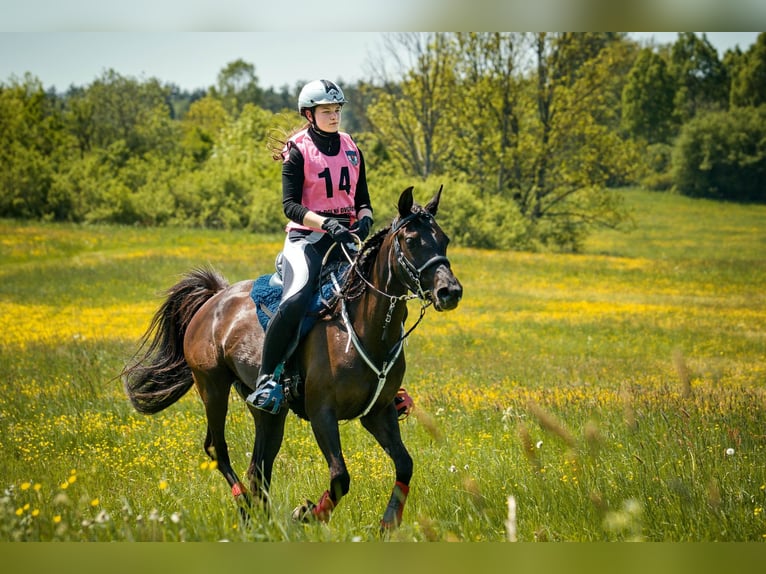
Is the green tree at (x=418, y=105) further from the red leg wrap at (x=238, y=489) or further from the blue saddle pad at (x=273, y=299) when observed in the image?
the red leg wrap at (x=238, y=489)

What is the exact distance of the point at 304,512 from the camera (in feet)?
20.6

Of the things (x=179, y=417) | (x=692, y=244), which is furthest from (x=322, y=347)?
(x=692, y=244)

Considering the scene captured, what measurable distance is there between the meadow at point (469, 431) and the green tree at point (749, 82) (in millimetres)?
16396

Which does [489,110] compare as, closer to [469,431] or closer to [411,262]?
[469,431]

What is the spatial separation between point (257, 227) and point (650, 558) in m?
32.5

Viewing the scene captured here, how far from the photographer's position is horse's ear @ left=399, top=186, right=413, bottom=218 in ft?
19.2

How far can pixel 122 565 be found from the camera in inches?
173

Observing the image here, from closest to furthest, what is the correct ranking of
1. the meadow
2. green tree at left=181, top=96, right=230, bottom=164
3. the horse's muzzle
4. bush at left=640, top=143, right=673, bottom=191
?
the horse's muzzle → the meadow → bush at left=640, top=143, right=673, bottom=191 → green tree at left=181, top=96, right=230, bottom=164

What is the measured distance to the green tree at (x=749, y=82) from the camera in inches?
1476

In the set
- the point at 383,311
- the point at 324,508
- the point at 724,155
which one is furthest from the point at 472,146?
the point at 324,508

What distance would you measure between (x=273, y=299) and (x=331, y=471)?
4.97 ft

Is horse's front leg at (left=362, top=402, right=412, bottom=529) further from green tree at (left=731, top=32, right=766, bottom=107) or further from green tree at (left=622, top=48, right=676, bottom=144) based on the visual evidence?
green tree at (left=622, top=48, right=676, bottom=144)

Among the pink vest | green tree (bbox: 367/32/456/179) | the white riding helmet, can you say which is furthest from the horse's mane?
green tree (bbox: 367/32/456/179)

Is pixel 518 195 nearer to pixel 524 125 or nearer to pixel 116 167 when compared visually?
pixel 524 125
